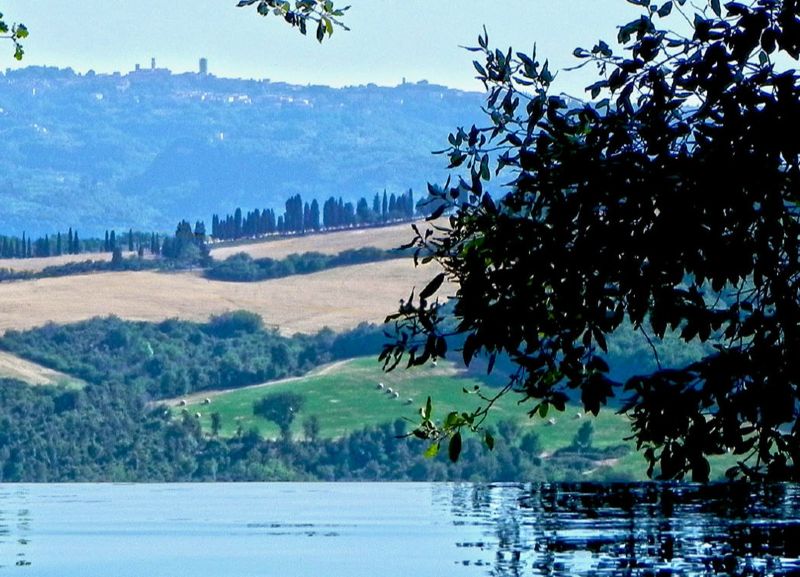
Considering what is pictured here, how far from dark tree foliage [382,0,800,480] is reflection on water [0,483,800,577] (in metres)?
15.6

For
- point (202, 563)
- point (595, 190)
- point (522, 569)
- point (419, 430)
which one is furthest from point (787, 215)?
point (202, 563)

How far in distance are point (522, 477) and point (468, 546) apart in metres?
127

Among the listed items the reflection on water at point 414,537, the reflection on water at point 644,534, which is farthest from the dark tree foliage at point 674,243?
the reflection on water at point 414,537

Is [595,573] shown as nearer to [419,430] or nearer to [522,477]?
[419,430]

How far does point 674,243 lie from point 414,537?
65060 mm

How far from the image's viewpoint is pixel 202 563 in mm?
58188

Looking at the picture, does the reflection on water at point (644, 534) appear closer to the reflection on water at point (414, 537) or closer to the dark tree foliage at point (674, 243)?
the reflection on water at point (414, 537)

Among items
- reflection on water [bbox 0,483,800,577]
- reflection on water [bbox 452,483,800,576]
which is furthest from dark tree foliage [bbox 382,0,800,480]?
reflection on water [bbox 0,483,800,577]

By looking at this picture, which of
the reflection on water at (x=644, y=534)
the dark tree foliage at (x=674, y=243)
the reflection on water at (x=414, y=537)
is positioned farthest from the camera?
the reflection on water at (x=414, y=537)

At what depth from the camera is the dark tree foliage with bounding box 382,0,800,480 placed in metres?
10.7

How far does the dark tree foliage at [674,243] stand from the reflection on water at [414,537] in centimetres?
1563

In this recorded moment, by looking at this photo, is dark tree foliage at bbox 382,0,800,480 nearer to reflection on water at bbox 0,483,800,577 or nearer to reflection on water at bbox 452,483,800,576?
reflection on water at bbox 452,483,800,576

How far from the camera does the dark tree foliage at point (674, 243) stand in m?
10.7

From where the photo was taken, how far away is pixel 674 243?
421 inches
